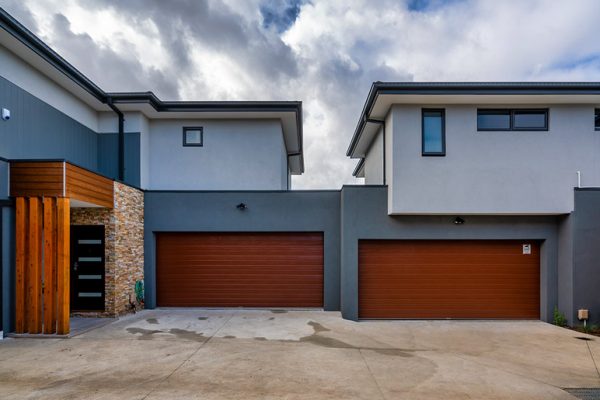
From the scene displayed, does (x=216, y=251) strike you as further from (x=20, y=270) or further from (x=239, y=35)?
(x=239, y=35)

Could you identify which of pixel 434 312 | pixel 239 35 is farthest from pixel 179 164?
pixel 434 312

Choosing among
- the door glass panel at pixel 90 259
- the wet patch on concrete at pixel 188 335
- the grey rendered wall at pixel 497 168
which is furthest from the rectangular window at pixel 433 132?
the door glass panel at pixel 90 259

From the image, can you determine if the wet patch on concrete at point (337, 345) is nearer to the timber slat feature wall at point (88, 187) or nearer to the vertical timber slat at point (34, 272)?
the vertical timber slat at point (34, 272)

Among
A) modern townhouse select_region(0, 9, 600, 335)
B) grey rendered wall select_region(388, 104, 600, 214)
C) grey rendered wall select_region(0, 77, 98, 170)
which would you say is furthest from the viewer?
grey rendered wall select_region(388, 104, 600, 214)

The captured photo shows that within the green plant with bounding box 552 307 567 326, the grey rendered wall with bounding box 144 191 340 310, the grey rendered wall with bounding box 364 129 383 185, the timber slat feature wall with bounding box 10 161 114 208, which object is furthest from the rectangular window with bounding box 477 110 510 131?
the timber slat feature wall with bounding box 10 161 114 208

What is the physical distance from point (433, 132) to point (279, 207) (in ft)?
15.4

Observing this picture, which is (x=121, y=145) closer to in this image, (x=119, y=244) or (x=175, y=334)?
(x=119, y=244)

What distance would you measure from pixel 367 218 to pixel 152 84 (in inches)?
492

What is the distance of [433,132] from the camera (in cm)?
838

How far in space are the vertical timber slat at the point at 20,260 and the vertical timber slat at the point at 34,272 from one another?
97mm

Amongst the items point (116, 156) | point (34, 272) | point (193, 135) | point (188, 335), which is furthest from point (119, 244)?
point (193, 135)

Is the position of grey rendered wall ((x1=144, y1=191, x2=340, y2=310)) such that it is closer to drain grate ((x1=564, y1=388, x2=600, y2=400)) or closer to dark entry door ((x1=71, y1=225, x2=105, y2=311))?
dark entry door ((x1=71, y1=225, x2=105, y2=311))

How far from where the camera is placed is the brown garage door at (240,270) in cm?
941

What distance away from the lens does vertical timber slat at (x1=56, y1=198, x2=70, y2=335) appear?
21.6 feet
